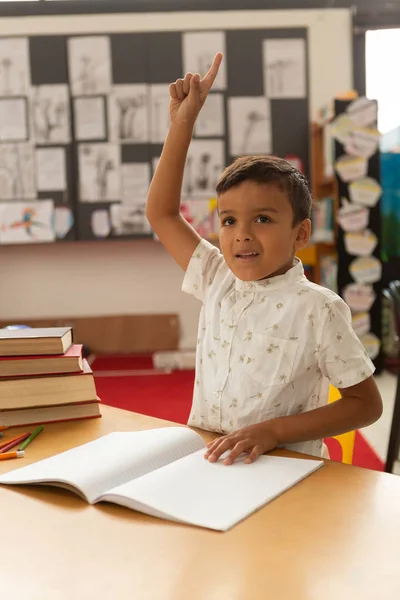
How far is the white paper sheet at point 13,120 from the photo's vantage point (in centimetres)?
425

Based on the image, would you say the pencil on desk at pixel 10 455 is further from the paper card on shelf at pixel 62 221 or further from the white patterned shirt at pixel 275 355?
the paper card on shelf at pixel 62 221

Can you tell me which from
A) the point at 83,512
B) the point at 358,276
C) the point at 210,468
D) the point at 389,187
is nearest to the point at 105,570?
the point at 83,512

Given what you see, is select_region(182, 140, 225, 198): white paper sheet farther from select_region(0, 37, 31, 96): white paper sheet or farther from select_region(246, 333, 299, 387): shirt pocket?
select_region(246, 333, 299, 387): shirt pocket

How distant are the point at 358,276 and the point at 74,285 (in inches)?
78.3

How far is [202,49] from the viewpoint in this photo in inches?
165

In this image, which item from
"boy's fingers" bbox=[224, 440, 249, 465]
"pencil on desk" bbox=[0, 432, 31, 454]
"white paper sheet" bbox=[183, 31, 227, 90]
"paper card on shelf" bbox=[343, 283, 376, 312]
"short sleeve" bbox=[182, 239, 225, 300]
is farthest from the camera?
"white paper sheet" bbox=[183, 31, 227, 90]

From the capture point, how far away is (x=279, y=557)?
550mm

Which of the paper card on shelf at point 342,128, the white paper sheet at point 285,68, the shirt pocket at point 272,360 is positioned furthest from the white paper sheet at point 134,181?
the shirt pocket at point 272,360

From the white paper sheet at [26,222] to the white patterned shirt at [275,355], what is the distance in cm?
338

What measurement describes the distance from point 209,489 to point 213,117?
3857mm

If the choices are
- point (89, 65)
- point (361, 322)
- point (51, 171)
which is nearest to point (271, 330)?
point (361, 322)

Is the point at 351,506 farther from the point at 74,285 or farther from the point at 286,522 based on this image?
the point at 74,285

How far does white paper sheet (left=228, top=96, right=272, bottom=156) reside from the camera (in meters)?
4.23

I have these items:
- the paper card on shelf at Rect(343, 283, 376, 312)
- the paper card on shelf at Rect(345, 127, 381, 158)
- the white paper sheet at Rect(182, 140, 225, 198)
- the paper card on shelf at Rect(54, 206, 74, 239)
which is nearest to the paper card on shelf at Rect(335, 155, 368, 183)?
the paper card on shelf at Rect(345, 127, 381, 158)
